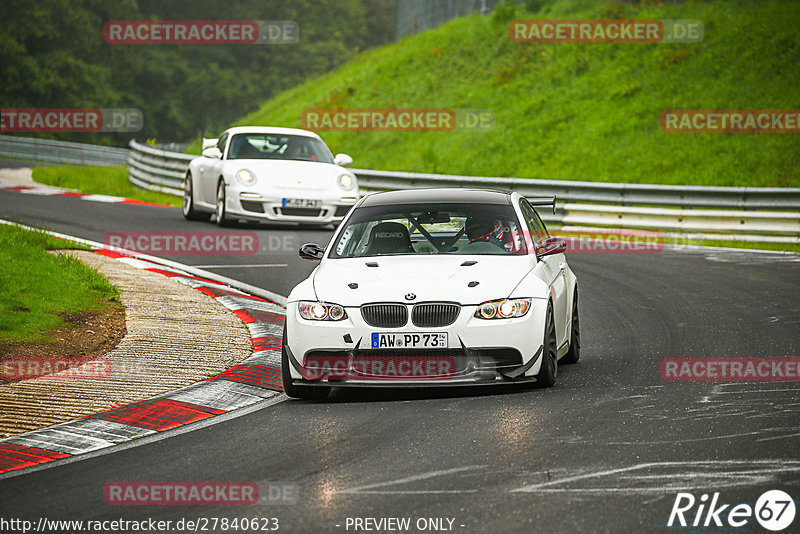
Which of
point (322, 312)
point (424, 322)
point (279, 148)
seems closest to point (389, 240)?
point (322, 312)

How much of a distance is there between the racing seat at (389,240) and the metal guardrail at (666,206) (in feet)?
39.2

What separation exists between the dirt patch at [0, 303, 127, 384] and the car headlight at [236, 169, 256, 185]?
25.5ft

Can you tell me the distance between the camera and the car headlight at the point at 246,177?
19.2 m

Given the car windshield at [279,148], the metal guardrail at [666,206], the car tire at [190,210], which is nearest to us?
the metal guardrail at [666,206]

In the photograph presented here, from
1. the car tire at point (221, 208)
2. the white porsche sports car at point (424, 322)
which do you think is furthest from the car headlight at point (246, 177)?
the white porsche sports car at point (424, 322)

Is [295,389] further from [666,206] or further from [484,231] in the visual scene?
[666,206]

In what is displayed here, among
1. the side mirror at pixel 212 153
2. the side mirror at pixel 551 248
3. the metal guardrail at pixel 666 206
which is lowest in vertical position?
the side mirror at pixel 551 248

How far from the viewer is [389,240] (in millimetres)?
9125

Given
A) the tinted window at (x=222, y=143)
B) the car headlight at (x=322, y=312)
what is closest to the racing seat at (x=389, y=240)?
the car headlight at (x=322, y=312)

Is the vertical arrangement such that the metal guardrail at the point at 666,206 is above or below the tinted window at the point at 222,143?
below

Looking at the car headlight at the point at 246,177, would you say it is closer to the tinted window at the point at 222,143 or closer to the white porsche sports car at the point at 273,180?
the white porsche sports car at the point at 273,180

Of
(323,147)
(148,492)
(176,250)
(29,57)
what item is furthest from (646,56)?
(29,57)

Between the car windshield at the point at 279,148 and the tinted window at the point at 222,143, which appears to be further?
the tinted window at the point at 222,143

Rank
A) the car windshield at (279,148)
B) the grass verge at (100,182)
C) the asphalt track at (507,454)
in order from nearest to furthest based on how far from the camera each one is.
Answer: the asphalt track at (507,454) → the car windshield at (279,148) → the grass verge at (100,182)
